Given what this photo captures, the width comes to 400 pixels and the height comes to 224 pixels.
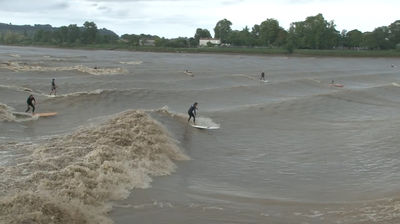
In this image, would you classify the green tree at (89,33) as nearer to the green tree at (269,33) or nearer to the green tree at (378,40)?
the green tree at (269,33)

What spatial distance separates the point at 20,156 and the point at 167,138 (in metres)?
6.18

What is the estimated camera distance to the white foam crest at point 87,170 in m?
10.5

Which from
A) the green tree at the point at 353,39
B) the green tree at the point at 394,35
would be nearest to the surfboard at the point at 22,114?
the green tree at the point at 353,39

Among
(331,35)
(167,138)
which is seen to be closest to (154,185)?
(167,138)

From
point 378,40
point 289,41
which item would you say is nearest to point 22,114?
point 289,41

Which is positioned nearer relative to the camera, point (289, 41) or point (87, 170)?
point (87, 170)

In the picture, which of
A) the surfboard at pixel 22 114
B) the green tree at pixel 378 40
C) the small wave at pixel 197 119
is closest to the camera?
the small wave at pixel 197 119

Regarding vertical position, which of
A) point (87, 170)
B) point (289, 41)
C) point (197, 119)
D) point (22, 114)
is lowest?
point (197, 119)

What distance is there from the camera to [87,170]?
1355 cm

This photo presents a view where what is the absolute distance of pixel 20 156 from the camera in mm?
15891

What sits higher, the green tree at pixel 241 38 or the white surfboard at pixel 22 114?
the green tree at pixel 241 38

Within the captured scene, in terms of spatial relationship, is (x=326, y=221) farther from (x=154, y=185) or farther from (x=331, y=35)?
(x=331, y=35)

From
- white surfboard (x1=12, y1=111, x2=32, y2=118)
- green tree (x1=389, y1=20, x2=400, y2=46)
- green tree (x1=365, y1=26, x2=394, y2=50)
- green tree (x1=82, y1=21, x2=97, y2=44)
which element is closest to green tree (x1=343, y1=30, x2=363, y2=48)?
green tree (x1=365, y1=26, x2=394, y2=50)

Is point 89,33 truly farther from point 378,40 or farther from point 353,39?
point 378,40
